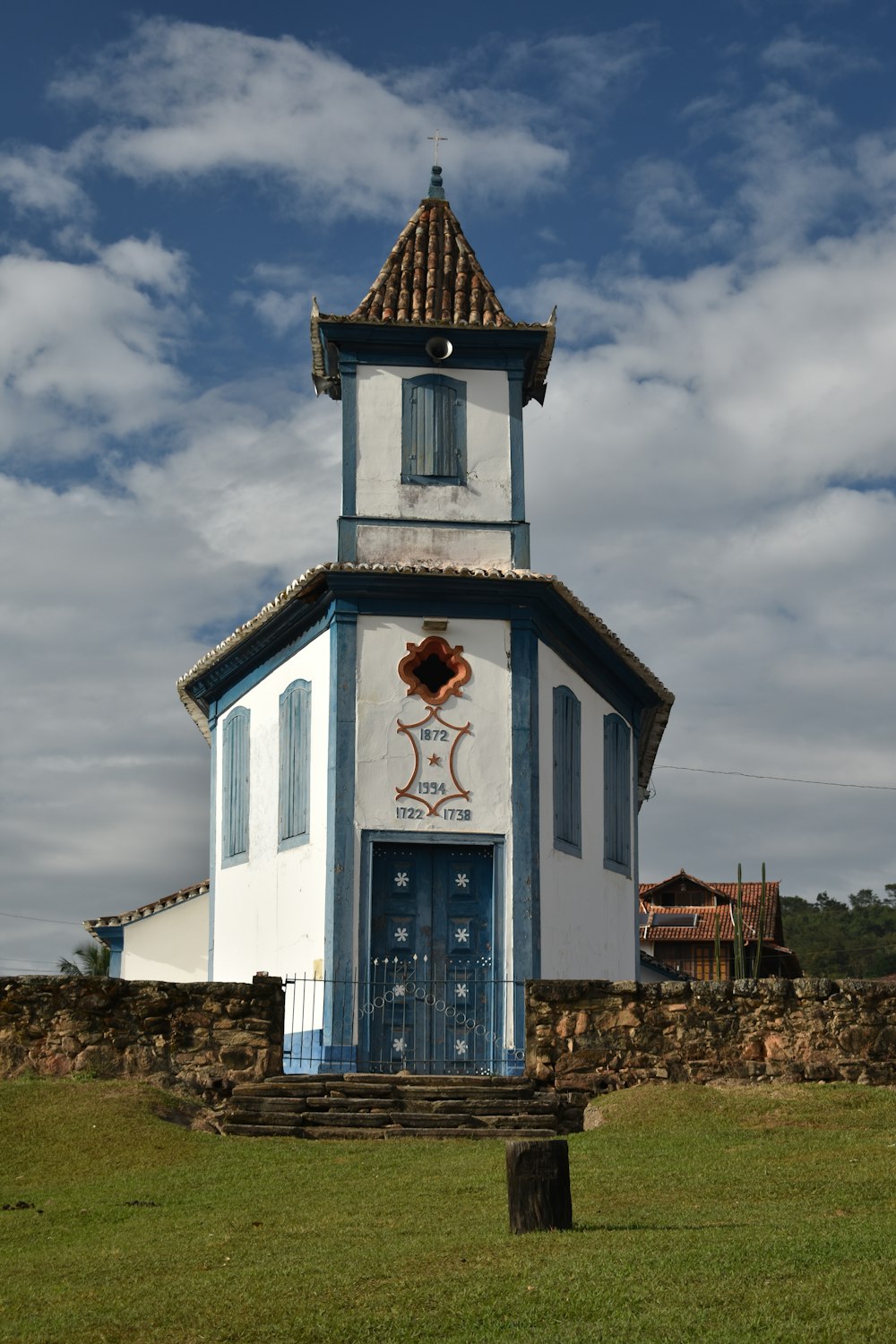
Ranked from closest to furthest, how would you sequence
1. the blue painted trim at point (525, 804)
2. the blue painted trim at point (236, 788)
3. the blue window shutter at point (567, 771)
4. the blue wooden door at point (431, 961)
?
1. the blue wooden door at point (431, 961)
2. the blue painted trim at point (525, 804)
3. the blue window shutter at point (567, 771)
4. the blue painted trim at point (236, 788)

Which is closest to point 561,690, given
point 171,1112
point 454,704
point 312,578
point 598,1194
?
point 454,704

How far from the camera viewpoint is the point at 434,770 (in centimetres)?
1775

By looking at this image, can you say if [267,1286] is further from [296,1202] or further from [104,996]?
[104,996]

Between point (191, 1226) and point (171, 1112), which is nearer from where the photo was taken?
point (191, 1226)

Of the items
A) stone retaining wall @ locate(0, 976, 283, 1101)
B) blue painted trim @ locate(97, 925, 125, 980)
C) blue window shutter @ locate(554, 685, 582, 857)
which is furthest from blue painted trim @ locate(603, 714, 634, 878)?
blue painted trim @ locate(97, 925, 125, 980)

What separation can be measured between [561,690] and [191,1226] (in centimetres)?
985

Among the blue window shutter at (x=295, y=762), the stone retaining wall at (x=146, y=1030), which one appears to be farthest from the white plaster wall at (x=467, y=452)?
the stone retaining wall at (x=146, y=1030)

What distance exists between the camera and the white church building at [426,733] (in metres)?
17.4

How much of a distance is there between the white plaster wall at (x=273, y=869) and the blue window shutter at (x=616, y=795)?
166 inches

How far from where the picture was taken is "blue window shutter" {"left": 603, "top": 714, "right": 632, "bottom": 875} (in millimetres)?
20484

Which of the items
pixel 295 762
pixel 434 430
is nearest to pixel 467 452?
pixel 434 430

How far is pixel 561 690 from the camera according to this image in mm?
19156

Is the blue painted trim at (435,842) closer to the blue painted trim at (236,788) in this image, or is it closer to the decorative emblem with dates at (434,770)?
the decorative emblem with dates at (434,770)

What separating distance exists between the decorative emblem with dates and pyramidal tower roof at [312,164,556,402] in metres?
5.23
